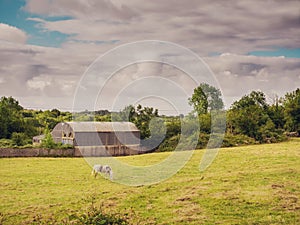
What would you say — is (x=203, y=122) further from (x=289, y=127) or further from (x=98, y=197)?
(x=98, y=197)

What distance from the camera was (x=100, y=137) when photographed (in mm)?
47344

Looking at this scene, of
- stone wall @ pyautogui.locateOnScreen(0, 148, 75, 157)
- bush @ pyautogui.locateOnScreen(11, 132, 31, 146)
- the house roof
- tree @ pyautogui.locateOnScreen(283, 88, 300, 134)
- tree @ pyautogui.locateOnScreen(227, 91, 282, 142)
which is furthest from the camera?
tree @ pyautogui.locateOnScreen(283, 88, 300, 134)

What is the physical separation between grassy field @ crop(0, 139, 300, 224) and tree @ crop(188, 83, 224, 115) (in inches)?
1353

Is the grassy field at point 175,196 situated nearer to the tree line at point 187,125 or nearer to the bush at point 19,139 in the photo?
the tree line at point 187,125

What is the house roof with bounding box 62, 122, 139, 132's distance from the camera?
46844mm

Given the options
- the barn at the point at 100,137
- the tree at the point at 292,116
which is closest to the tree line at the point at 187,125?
the tree at the point at 292,116

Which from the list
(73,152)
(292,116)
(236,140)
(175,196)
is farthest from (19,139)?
(292,116)

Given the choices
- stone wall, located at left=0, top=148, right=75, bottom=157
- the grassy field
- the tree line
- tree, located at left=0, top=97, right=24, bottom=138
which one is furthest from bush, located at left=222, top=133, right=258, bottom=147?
tree, located at left=0, top=97, right=24, bottom=138

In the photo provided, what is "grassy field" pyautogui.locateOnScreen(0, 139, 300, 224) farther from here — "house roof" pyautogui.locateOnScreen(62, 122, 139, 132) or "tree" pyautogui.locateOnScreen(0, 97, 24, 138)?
"tree" pyautogui.locateOnScreen(0, 97, 24, 138)

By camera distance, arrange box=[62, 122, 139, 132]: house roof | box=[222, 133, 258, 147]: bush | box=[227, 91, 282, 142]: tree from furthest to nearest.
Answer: box=[227, 91, 282, 142]: tree → box=[62, 122, 139, 132]: house roof → box=[222, 133, 258, 147]: bush

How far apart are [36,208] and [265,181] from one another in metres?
12.2

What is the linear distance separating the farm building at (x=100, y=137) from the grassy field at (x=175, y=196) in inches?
694

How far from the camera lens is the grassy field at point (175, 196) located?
15.4 m

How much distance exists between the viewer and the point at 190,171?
26391 millimetres
